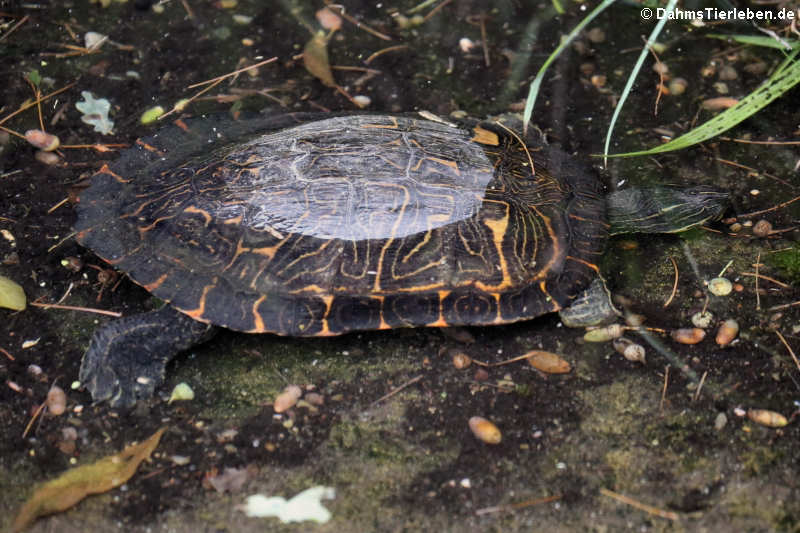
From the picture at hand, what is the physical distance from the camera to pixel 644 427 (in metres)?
3.33

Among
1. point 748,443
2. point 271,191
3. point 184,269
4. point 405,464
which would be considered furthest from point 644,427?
point 184,269

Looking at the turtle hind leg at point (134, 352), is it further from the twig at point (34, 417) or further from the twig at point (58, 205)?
the twig at point (58, 205)

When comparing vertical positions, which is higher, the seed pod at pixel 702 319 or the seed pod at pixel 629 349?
the seed pod at pixel 702 319

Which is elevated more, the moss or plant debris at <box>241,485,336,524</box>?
the moss

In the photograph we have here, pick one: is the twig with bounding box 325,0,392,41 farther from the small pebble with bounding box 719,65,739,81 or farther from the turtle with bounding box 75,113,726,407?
the small pebble with bounding box 719,65,739,81

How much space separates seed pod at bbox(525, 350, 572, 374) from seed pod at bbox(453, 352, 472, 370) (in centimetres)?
31

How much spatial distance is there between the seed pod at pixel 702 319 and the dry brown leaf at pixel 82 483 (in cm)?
280

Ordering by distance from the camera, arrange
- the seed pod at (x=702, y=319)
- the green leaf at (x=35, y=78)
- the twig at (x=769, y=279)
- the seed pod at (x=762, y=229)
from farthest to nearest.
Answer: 1. the green leaf at (x=35, y=78)
2. the seed pod at (x=762, y=229)
3. the twig at (x=769, y=279)
4. the seed pod at (x=702, y=319)

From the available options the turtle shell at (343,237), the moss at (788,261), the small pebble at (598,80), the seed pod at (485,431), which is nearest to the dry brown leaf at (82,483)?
the turtle shell at (343,237)

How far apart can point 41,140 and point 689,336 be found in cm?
413

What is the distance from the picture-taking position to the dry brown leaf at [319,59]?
516 cm

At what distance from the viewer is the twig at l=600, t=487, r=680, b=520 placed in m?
2.96

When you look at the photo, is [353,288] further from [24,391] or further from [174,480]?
[24,391]

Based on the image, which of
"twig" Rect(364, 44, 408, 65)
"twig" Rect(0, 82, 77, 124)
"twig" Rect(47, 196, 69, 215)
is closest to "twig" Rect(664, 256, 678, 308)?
"twig" Rect(364, 44, 408, 65)
